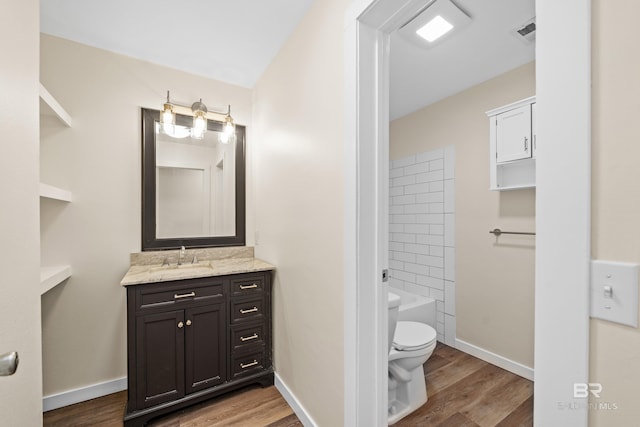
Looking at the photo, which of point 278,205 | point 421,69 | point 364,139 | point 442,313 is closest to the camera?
point 364,139

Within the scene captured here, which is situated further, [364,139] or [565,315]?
[364,139]

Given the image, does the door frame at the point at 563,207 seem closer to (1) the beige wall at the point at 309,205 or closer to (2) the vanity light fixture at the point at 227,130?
(1) the beige wall at the point at 309,205

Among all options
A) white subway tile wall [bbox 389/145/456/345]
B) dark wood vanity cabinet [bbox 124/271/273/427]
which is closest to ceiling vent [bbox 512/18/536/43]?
white subway tile wall [bbox 389/145/456/345]

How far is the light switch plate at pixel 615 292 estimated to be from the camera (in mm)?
494

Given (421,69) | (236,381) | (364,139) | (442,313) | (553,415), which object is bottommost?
(236,381)

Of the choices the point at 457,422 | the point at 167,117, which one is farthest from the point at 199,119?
the point at 457,422

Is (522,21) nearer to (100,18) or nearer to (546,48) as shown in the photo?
(546,48)

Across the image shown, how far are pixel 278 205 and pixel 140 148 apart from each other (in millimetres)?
1240

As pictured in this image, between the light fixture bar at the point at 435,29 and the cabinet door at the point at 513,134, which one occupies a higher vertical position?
the light fixture bar at the point at 435,29

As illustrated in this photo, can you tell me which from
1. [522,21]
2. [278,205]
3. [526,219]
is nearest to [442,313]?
[526,219]

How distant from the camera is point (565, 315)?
56 centimetres

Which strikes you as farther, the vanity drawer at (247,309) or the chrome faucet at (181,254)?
the chrome faucet at (181,254)

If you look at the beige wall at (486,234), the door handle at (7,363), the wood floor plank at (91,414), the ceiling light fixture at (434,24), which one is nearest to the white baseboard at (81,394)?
the wood floor plank at (91,414)

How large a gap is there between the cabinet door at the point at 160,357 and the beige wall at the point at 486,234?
2462 millimetres
